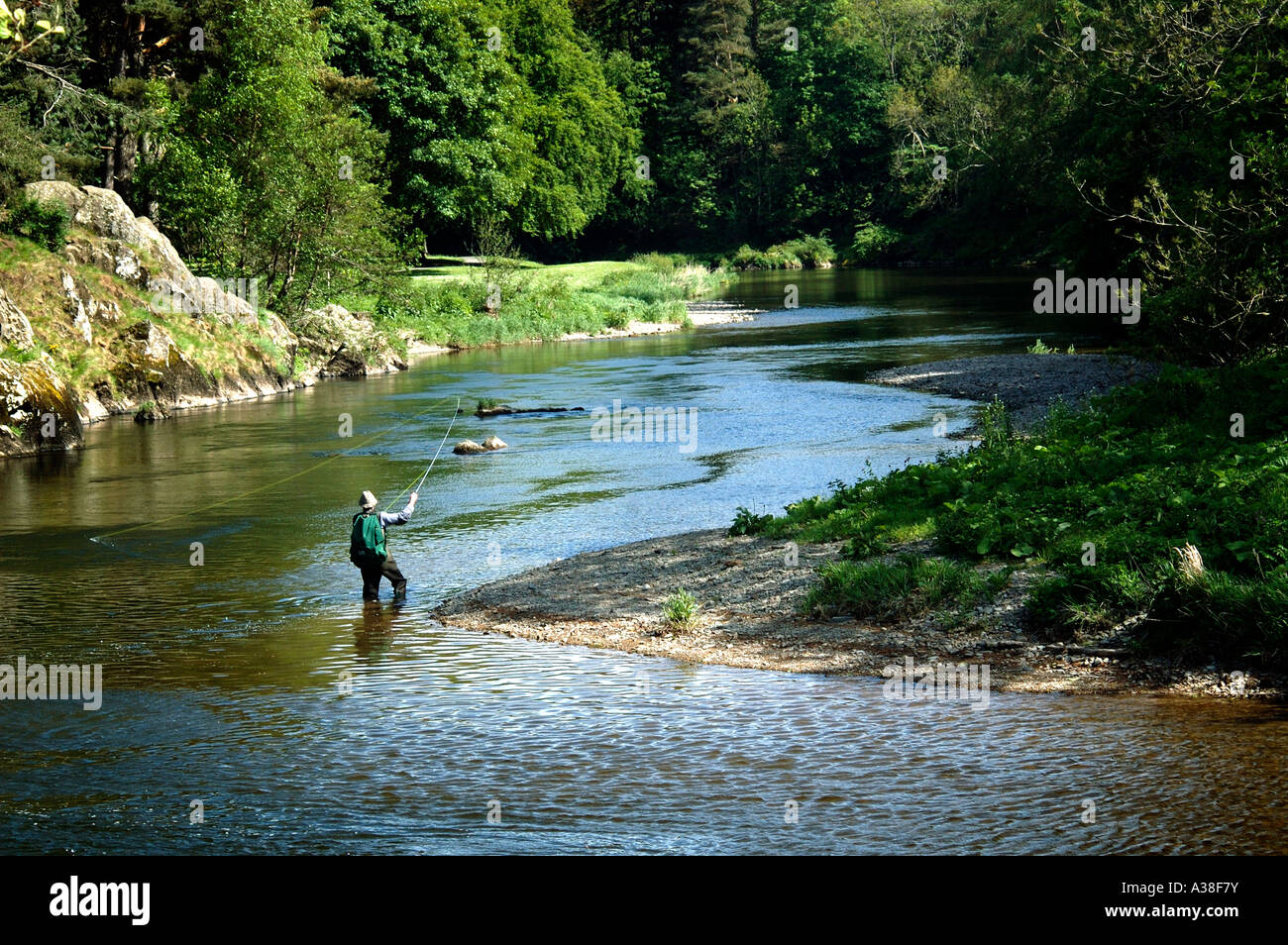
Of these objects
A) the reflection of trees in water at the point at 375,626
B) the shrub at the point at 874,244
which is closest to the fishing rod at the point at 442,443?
the reflection of trees in water at the point at 375,626

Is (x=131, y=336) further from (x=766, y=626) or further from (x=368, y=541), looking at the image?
(x=766, y=626)

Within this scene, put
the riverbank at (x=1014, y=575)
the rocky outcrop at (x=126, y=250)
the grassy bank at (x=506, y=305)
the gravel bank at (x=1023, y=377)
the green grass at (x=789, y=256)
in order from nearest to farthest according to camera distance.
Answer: the riverbank at (x=1014, y=575), the gravel bank at (x=1023, y=377), the rocky outcrop at (x=126, y=250), the grassy bank at (x=506, y=305), the green grass at (x=789, y=256)

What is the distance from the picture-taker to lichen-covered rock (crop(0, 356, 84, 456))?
3198 centimetres

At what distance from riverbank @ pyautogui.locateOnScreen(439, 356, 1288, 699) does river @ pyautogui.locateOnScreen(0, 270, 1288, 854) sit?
32.4 inches

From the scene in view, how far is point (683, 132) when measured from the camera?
394 feet

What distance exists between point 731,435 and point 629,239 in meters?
89.3

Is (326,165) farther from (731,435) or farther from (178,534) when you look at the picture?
(178,534)

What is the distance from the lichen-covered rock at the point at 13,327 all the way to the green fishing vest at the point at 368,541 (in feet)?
72.2

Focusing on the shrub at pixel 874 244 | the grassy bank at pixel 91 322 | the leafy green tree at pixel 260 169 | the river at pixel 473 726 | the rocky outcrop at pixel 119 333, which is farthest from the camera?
the shrub at pixel 874 244

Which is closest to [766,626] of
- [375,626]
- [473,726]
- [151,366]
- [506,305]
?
[473,726]

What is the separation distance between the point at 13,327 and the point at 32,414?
4.36m

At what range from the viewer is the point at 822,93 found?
393ft

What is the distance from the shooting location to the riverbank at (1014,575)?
13070mm

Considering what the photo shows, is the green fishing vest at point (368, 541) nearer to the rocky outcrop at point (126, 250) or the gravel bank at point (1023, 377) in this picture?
the gravel bank at point (1023, 377)
